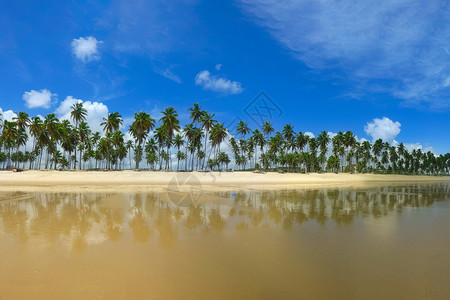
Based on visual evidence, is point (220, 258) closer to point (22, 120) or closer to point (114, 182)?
point (114, 182)

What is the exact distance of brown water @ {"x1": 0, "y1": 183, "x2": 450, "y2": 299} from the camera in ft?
14.8

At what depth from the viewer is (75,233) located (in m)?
8.28

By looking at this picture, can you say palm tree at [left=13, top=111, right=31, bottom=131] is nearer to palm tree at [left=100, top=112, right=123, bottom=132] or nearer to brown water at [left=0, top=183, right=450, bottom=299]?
palm tree at [left=100, top=112, right=123, bottom=132]

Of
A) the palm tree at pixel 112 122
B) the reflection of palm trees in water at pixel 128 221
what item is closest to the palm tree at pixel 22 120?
the palm tree at pixel 112 122

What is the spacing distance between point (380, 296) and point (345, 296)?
2.35 feet

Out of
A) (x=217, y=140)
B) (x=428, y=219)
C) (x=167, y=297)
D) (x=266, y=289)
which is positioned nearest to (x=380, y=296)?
(x=266, y=289)

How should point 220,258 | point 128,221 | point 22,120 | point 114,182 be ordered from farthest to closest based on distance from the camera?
point 22,120 → point 114,182 → point 128,221 → point 220,258

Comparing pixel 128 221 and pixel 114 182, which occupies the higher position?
pixel 128 221

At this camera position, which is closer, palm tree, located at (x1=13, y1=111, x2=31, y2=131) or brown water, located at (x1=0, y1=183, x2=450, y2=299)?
brown water, located at (x1=0, y1=183, x2=450, y2=299)

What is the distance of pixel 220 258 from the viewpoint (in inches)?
244

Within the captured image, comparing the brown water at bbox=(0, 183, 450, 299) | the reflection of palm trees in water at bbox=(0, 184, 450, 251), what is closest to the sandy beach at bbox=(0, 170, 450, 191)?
the reflection of palm trees in water at bbox=(0, 184, 450, 251)

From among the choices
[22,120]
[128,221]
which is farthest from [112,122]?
[128,221]

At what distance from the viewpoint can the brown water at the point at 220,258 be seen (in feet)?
14.8

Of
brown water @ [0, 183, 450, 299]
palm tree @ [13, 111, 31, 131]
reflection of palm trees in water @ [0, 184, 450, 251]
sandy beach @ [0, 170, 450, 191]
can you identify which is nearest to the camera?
brown water @ [0, 183, 450, 299]
